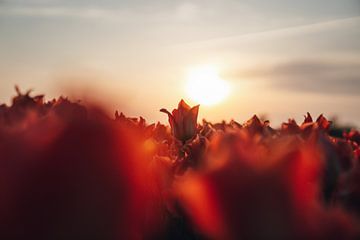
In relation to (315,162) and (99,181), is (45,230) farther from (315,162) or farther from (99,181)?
(315,162)

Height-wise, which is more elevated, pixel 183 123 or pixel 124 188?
pixel 183 123

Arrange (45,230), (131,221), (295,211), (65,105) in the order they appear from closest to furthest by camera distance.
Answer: (295,211)
(45,230)
(131,221)
(65,105)

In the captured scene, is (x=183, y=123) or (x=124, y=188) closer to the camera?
(x=124, y=188)

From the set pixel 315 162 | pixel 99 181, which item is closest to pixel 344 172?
pixel 315 162

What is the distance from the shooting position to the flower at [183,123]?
4223 mm

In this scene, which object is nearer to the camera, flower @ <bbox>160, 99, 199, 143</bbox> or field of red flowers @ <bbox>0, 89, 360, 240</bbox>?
field of red flowers @ <bbox>0, 89, 360, 240</bbox>

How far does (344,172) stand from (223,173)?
101cm

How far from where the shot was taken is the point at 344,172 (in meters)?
2.11

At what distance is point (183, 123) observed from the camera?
4234 mm

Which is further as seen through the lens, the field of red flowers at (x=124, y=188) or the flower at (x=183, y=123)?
the flower at (x=183, y=123)

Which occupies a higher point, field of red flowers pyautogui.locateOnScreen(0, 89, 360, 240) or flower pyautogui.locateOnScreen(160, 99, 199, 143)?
flower pyautogui.locateOnScreen(160, 99, 199, 143)

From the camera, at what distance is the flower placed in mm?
4223

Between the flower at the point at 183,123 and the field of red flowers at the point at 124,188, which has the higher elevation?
the flower at the point at 183,123

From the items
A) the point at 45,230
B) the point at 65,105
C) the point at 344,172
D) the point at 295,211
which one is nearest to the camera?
the point at 295,211
